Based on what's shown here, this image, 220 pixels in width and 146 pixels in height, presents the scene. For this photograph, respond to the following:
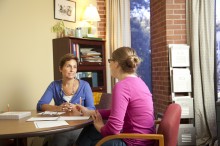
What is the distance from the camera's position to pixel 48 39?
12.4 feet

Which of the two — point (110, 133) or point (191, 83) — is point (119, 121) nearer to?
point (110, 133)

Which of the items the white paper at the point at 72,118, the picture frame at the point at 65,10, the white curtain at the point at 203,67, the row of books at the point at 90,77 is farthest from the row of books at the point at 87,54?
the white paper at the point at 72,118

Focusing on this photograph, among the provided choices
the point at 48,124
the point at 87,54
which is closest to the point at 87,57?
the point at 87,54

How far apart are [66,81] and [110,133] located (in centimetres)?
107

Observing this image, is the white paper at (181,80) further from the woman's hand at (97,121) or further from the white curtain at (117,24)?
the woman's hand at (97,121)

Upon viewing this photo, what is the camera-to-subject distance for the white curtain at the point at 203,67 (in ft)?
11.6

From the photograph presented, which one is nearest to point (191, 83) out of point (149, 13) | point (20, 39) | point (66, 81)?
point (149, 13)

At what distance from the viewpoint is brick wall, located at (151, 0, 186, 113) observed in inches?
146

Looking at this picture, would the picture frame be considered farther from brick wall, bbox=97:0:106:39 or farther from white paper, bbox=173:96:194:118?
white paper, bbox=173:96:194:118

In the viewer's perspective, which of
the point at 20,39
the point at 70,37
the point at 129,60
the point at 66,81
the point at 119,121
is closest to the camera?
the point at 119,121

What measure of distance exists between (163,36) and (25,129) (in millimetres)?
2625

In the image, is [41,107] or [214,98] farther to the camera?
[214,98]

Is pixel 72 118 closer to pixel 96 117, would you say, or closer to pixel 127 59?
pixel 96 117

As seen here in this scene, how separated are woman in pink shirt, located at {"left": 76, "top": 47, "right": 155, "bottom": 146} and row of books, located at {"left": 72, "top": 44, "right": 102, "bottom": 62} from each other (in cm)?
196
